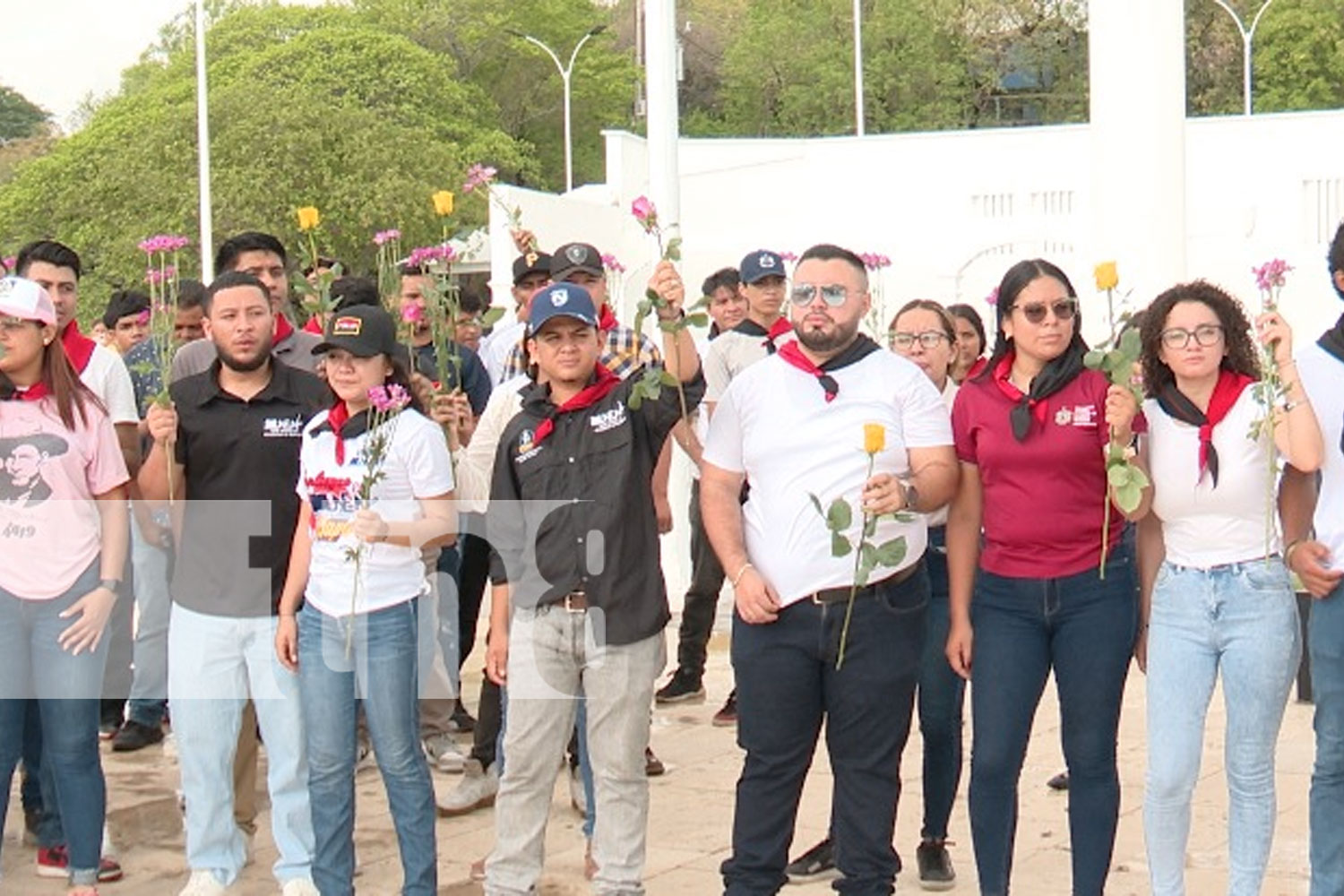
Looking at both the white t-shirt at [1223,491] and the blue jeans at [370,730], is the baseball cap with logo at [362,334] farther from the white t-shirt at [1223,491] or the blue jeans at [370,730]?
the white t-shirt at [1223,491]

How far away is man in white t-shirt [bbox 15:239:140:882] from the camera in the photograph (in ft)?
22.8

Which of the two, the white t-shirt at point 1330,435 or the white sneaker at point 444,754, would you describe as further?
the white sneaker at point 444,754

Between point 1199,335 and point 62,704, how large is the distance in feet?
11.8

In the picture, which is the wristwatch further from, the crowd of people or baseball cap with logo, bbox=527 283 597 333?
baseball cap with logo, bbox=527 283 597 333

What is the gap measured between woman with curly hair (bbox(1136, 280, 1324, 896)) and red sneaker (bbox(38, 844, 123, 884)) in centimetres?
353

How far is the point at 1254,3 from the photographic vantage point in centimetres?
6138

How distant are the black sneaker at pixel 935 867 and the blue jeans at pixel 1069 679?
81 cm

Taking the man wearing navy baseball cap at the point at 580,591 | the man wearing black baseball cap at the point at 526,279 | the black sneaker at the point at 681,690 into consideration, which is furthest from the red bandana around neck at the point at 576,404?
the black sneaker at the point at 681,690

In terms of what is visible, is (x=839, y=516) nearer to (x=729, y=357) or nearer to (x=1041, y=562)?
(x=1041, y=562)

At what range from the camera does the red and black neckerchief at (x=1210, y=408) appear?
5.34m

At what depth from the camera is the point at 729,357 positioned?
8469 mm

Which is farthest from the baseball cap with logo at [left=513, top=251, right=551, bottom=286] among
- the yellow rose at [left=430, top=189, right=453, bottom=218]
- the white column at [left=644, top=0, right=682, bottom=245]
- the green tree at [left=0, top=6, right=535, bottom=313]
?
the green tree at [left=0, top=6, right=535, bottom=313]

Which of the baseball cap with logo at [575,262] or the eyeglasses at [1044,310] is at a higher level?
the baseball cap with logo at [575,262]

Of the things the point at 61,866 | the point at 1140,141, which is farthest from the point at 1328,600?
the point at 1140,141
